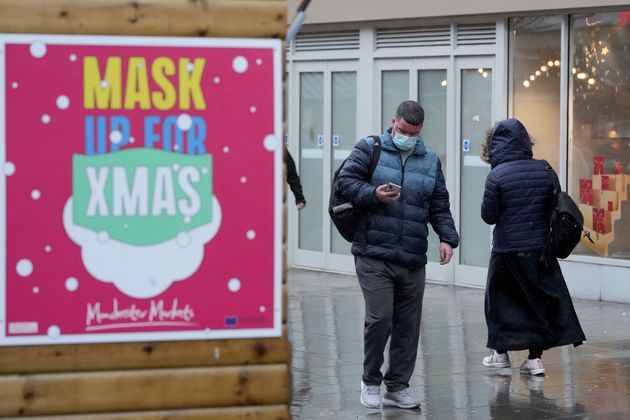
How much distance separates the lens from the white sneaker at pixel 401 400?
332 inches

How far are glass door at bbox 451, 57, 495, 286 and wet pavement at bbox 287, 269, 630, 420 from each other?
1.17 metres

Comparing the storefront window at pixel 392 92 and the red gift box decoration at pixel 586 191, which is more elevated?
the storefront window at pixel 392 92

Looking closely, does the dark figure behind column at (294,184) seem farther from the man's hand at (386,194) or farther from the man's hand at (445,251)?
the man's hand at (386,194)

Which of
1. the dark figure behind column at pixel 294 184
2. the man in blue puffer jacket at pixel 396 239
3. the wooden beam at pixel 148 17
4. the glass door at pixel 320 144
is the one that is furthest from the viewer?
the glass door at pixel 320 144

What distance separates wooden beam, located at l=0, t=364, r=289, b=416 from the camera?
5.02m

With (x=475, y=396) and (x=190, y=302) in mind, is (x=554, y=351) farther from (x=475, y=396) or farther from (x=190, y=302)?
(x=190, y=302)

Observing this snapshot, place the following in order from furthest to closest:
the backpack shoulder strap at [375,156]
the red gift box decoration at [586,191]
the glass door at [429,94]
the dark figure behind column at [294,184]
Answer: the glass door at [429,94], the red gift box decoration at [586,191], the dark figure behind column at [294,184], the backpack shoulder strap at [375,156]

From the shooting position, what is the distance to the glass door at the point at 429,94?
50.4ft

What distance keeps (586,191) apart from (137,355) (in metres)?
9.51

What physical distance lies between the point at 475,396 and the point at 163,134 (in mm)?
4462

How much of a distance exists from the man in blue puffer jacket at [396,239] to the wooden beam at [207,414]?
303 centimetres

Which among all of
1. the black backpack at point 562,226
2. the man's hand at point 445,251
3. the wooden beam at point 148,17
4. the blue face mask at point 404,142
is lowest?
the man's hand at point 445,251

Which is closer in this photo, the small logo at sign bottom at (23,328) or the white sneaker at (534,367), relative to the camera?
the small logo at sign bottom at (23,328)

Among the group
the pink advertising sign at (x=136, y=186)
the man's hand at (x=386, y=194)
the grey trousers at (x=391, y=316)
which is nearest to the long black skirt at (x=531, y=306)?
the grey trousers at (x=391, y=316)
